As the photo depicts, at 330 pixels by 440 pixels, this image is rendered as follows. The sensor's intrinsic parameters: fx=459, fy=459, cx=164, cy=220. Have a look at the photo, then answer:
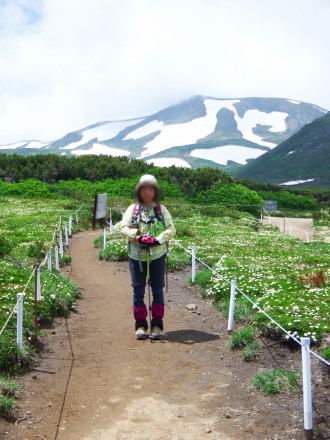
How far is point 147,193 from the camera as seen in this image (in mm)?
9133

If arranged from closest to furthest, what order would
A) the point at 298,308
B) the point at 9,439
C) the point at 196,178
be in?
the point at 9,439 < the point at 298,308 < the point at 196,178

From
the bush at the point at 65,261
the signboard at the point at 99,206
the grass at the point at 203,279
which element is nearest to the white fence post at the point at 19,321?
the grass at the point at 203,279

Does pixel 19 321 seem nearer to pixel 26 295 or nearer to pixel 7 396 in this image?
pixel 7 396

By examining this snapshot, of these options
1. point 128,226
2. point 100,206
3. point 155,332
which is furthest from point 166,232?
point 100,206

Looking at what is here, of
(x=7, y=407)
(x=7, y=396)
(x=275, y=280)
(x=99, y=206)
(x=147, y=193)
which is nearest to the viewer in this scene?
(x=7, y=407)

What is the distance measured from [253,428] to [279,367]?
7.35ft

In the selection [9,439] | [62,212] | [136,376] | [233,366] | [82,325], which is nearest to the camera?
[9,439]

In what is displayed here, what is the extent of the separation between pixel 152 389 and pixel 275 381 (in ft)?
6.84

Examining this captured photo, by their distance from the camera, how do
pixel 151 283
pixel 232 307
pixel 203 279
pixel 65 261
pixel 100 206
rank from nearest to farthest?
pixel 151 283 < pixel 232 307 < pixel 203 279 < pixel 65 261 < pixel 100 206

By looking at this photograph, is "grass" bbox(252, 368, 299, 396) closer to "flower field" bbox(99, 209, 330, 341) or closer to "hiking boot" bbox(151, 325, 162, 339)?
"flower field" bbox(99, 209, 330, 341)

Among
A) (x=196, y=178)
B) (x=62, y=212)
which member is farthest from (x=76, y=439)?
(x=196, y=178)

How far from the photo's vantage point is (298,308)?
9.88 metres

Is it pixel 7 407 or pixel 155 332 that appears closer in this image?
pixel 7 407

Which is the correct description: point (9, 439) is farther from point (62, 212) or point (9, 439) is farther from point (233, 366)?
point (62, 212)
